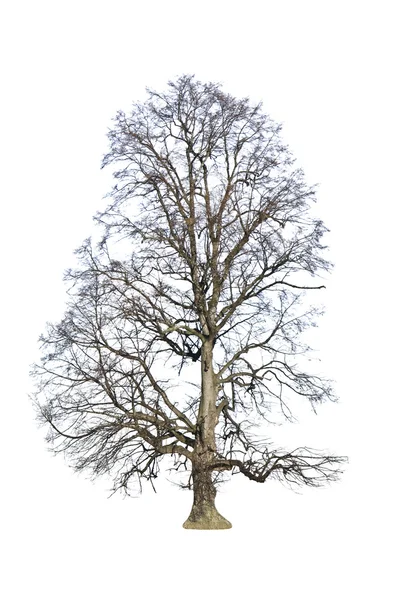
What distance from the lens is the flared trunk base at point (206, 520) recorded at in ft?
65.0

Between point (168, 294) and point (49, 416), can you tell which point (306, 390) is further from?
point (49, 416)

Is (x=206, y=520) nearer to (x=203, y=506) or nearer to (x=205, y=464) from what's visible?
(x=203, y=506)

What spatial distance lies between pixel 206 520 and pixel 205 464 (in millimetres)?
892

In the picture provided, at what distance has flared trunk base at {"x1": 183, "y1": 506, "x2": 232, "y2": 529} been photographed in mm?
19797

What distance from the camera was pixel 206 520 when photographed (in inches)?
780

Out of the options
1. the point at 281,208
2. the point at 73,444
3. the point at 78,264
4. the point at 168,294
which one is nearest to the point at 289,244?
the point at 281,208

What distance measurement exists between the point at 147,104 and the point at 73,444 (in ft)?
19.4

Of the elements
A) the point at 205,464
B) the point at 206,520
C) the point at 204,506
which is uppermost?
the point at 205,464

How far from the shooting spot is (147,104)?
21141 millimetres

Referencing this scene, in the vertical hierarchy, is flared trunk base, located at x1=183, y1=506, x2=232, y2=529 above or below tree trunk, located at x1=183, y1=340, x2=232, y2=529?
below

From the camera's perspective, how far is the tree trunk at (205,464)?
1986cm

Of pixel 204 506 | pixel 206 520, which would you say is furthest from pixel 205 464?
pixel 206 520

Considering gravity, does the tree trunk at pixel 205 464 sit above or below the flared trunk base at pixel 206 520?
above

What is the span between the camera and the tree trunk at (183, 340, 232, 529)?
782 inches
